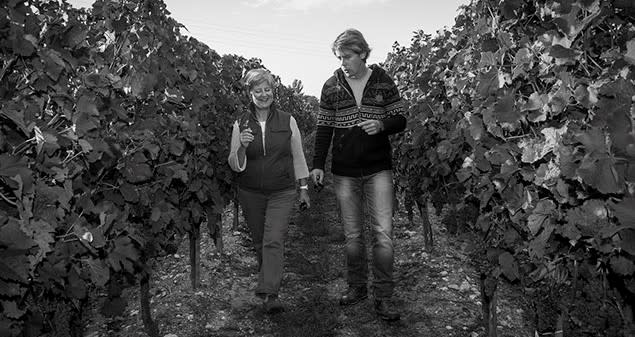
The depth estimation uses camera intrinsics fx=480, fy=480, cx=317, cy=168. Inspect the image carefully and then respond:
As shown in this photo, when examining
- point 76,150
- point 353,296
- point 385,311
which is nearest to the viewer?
point 76,150

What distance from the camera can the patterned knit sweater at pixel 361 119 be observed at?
407cm

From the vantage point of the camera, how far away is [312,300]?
4.83 metres

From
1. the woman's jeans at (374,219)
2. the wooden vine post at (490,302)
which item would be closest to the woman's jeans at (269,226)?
the woman's jeans at (374,219)

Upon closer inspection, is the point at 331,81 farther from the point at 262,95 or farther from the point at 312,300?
the point at 312,300

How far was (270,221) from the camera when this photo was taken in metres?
4.33

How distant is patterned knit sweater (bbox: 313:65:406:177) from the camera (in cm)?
407

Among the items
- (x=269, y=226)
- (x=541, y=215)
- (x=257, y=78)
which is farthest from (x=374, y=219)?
(x=541, y=215)

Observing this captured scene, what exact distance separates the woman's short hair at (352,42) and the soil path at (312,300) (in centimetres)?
234

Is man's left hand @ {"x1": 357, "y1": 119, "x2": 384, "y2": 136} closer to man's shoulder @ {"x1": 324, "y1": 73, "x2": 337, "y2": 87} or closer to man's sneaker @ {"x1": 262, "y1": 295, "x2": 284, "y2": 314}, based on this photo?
man's shoulder @ {"x1": 324, "y1": 73, "x2": 337, "y2": 87}

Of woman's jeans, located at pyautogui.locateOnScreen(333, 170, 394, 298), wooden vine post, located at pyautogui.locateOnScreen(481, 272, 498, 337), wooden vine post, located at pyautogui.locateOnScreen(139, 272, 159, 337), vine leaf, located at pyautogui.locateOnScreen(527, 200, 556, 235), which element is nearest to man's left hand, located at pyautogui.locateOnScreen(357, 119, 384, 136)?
woman's jeans, located at pyautogui.locateOnScreen(333, 170, 394, 298)

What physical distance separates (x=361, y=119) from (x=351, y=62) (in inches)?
19.2

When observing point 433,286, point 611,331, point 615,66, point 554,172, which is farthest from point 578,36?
point 433,286

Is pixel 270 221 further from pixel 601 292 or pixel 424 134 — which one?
pixel 601 292

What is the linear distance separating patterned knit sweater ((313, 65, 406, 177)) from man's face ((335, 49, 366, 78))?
0.11m
